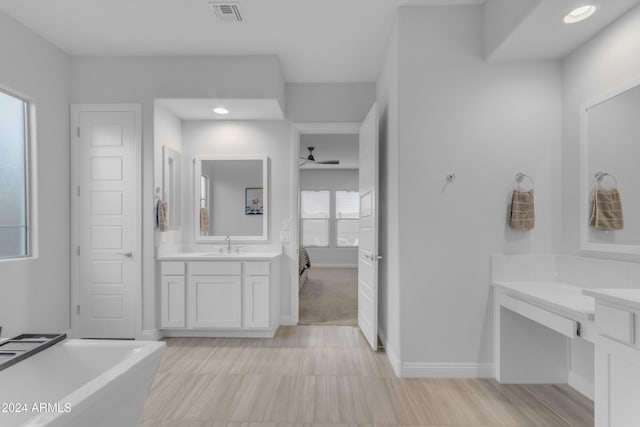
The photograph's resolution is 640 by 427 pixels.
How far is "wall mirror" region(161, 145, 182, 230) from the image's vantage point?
152 inches

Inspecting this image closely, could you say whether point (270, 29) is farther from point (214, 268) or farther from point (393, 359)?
point (393, 359)

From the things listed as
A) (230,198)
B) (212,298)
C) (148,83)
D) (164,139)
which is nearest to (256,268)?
(212,298)

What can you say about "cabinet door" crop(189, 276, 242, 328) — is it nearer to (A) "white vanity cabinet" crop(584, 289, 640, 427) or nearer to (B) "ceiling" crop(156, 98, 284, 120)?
(B) "ceiling" crop(156, 98, 284, 120)

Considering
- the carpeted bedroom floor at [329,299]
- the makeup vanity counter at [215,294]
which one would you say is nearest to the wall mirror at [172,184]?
the makeup vanity counter at [215,294]

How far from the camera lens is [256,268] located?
369cm

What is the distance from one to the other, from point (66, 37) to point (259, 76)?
5.60 ft

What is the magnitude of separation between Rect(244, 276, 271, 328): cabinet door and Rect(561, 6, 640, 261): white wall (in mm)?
2609

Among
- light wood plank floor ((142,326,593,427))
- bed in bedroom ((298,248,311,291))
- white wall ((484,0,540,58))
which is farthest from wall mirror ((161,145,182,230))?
white wall ((484,0,540,58))

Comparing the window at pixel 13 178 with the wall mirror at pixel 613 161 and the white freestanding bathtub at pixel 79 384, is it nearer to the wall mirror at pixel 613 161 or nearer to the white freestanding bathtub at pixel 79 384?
the white freestanding bathtub at pixel 79 384

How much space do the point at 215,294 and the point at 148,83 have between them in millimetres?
2193

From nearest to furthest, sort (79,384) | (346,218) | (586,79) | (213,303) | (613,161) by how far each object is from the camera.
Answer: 1. (79,384)
2. (613,161)
3. (586,79)
4. (213,303)
5. (346,218)

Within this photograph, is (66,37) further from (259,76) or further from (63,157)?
(259,76)

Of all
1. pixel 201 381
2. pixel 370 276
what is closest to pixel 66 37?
pixel 201 381

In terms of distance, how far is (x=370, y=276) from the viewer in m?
3.44
